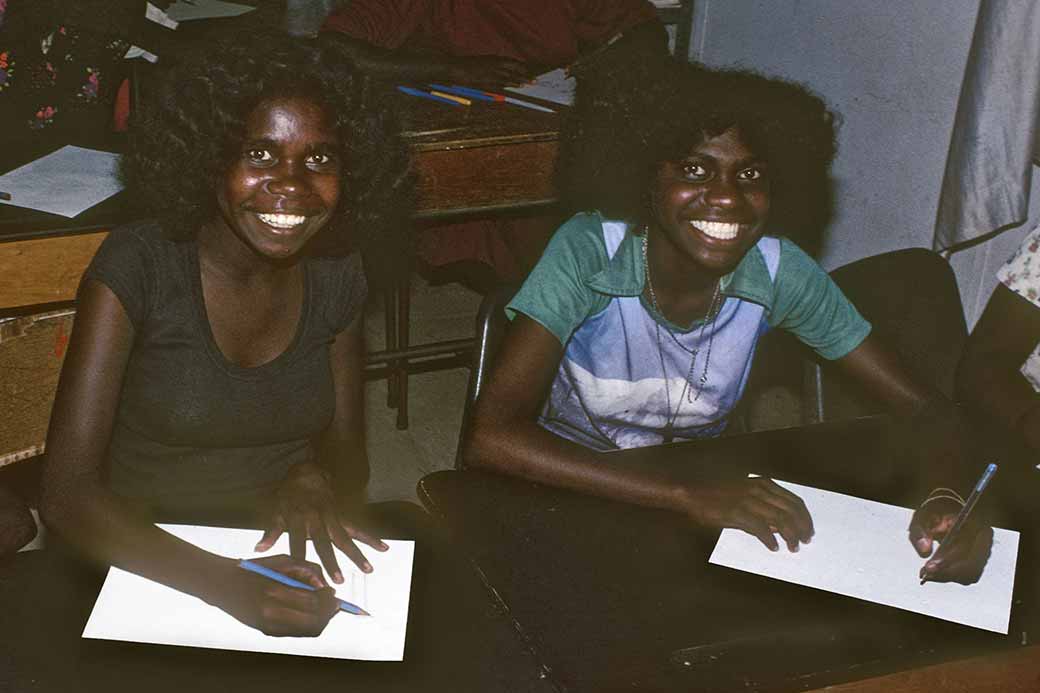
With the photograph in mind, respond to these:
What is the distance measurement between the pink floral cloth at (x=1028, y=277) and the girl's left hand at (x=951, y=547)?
0.73m

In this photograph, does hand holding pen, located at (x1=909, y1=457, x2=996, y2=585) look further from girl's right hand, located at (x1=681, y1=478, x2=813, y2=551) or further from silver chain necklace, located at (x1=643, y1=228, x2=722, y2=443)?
silver chain necklace, located at (x1=643, y1=228, x2=722, y2=443)

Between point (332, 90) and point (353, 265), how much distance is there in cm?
27

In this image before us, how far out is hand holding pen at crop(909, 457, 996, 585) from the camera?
4.21 feet

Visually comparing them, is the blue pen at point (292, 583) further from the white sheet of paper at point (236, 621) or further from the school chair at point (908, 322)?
the school chair at point (908, 322)

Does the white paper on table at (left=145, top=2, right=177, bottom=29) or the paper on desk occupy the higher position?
the white paper on table at (left=145, top=2, right=177, bottom=29)

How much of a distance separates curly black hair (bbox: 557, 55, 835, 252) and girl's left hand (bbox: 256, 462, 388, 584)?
0.78m

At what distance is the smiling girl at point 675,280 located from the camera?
168 cm

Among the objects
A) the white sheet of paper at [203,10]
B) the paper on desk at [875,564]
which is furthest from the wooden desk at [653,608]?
the white sheet of paper at [203,10]

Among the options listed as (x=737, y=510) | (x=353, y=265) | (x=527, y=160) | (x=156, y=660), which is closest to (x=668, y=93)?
(x=353, y=265)

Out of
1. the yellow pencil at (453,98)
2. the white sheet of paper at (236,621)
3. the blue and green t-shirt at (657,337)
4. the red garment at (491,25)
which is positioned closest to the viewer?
the white sheet of paper at (236,621)

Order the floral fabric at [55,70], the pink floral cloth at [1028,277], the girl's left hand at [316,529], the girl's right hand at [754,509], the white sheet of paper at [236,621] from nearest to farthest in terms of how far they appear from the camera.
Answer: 1. the white sheet of paper at [236,621]
2. the girl's left hand at [316,529]
3. the girl's right hand at [754,509]
4. the pink floral cloth at [1028,277]
5. the floral fabric at [55,70]

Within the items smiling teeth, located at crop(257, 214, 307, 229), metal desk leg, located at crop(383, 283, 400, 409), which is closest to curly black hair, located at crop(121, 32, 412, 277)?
smiling teeth, located at crop(257, 214, 307, 229)

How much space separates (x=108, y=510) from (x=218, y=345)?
12.5 inches

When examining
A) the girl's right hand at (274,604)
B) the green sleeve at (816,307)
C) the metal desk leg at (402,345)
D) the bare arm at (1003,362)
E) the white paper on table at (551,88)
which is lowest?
the metal desk leg at (402,345)
